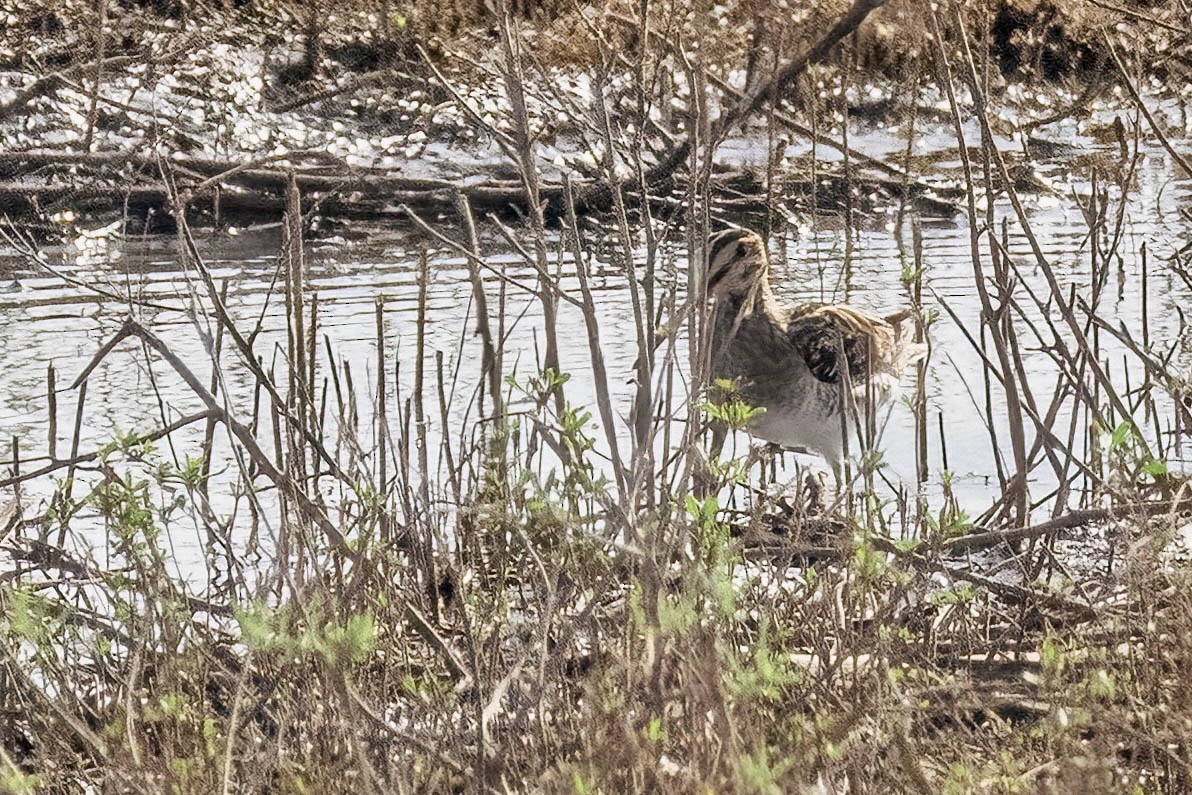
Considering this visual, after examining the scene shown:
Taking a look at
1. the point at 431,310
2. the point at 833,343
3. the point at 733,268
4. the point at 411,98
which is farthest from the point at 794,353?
the point at 411,98

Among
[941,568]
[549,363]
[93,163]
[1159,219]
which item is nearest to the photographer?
[941,568]

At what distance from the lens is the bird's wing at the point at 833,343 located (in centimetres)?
628

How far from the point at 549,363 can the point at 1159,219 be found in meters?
6.64

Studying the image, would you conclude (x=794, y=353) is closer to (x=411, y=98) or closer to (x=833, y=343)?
(x=833, y=343)

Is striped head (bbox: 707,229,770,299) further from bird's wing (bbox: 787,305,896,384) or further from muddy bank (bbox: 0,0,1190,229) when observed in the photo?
muddy bank (bbox: 0,0,1190,229)

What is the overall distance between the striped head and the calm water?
0.34m

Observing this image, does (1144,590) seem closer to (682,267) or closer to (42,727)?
(42,727)

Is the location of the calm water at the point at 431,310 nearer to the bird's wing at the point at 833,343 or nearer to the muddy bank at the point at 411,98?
the bird's wing at the point at 833,343

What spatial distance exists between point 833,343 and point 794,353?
19cm

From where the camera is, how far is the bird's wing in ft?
20.6

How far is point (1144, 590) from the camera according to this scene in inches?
137

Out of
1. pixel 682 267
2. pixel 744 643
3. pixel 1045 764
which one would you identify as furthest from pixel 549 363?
pixel 682 267

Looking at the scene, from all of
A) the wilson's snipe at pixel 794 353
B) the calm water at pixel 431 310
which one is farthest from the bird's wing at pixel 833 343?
the calm water at pixel 431 310

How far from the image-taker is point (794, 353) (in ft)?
Answer: 21.0
